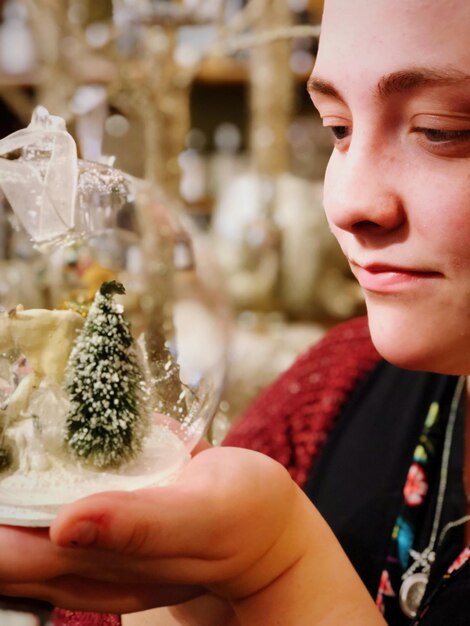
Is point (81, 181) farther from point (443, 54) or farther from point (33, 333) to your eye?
point (443, 54)

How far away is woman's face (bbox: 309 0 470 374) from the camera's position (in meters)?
0.40

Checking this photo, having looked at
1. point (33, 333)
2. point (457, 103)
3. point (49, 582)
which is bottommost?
point (49, 582)

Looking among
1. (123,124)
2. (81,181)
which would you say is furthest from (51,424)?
(123,124)

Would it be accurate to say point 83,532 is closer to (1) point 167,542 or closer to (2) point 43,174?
(1) point 167,542

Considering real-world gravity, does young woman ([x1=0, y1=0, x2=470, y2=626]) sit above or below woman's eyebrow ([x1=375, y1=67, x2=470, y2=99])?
below

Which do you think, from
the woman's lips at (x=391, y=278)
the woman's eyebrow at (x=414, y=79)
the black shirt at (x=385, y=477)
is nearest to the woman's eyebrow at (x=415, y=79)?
the woman's eyebrow at (x=414, y=79)

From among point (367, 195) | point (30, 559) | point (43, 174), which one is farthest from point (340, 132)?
point (30, 559)

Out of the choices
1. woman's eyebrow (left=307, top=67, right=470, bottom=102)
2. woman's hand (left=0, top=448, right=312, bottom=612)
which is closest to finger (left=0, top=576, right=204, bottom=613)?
woman's hand (left=0, top=448, right=312, bottom=612)

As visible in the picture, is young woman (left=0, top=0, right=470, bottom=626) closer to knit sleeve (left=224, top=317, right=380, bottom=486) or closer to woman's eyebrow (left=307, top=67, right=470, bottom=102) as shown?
woman's eyebrow (left=307, top=67, right=470, bottom=102)

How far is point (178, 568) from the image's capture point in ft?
1.29

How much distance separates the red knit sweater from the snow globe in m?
0.27

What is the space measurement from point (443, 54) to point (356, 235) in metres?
0.11

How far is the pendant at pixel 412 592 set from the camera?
1.97ft

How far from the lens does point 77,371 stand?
0.44 metres
